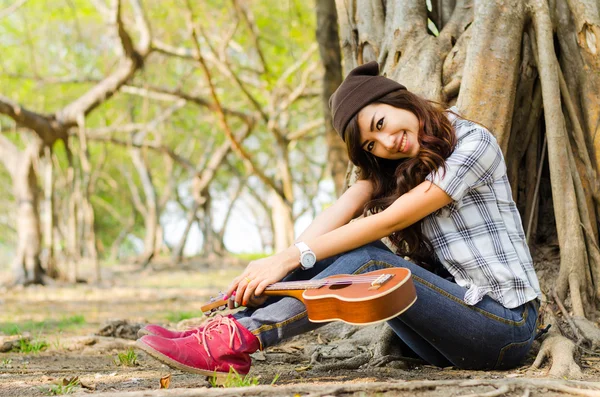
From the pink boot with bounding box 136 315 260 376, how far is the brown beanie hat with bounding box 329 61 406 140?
923 millimetres

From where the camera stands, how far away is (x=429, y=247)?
2924 millimetres

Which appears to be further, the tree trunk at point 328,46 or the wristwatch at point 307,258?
the tree trunk at point 328,46

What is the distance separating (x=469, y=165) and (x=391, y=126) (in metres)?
0.34

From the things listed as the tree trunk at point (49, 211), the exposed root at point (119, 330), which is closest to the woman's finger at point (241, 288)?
the exposed root at point (119, 330)

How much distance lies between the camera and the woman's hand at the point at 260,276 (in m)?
2.58

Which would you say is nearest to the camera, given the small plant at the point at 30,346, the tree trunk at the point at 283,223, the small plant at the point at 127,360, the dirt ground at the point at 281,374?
the dirt ground at the point at 281,374

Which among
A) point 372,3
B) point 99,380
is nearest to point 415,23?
point 372,3

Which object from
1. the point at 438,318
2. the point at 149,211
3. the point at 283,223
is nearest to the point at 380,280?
the point at 438,318

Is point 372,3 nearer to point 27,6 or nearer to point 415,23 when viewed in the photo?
point 415,23

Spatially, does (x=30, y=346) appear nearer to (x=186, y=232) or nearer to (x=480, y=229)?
(x=480, y=229)

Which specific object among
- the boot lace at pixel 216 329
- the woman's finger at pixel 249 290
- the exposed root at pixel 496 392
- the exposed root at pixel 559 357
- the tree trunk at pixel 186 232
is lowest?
the tree trunk at pixel 186 232

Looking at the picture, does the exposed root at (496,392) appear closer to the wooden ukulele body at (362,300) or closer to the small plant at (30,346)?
the wooden ukulele body at (362,300)

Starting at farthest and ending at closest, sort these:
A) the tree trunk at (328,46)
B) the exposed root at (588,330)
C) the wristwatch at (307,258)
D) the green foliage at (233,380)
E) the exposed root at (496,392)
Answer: the tree trunk at (328,46) → the exposed root at (588,330) → the wristwatch at (307,258) → the green foliage at (233,380) → the exposed root at (496,392)

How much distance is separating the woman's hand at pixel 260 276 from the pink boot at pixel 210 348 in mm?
125
